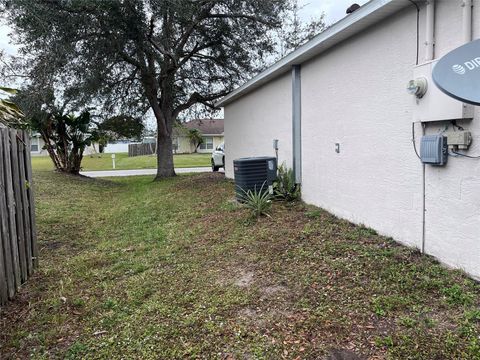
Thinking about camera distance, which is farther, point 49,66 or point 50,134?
point 50,134

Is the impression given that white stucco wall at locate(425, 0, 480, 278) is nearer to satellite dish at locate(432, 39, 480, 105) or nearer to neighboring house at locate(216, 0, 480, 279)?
neighboring house at locate(216, 0, 480, 279)

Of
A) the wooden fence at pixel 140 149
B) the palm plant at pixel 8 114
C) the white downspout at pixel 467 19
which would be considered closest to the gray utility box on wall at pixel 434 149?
the white downspout at pixel 467 19

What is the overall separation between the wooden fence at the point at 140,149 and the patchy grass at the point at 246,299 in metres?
38.8

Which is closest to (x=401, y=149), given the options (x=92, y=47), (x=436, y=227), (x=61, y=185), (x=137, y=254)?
(x=436, y=227)

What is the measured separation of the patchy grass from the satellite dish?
1684 mm

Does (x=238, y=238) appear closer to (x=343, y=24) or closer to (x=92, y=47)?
(x=343, y=24)

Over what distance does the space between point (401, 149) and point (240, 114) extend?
8665mm

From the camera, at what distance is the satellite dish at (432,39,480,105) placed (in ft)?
10.4

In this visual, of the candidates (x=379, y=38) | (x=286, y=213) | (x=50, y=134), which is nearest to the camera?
(x=379, y=38)

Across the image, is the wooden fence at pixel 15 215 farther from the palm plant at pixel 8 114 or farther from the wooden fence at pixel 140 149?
the wooden fence at pixel 140 149

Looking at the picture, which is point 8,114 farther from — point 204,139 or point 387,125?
Answer: point 204,139

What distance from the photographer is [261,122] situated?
1070 cm

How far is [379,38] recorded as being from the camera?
16.7ft

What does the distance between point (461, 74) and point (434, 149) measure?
2.92 ft
